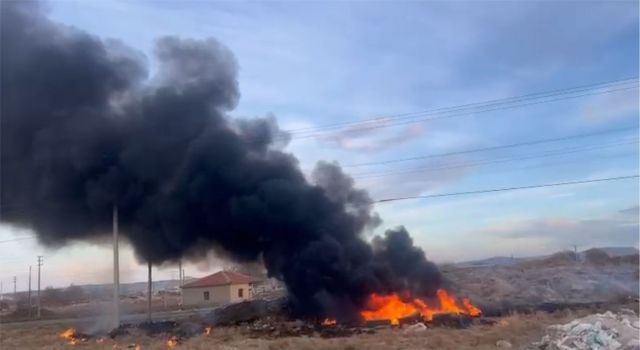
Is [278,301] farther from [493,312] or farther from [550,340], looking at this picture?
[550,340]

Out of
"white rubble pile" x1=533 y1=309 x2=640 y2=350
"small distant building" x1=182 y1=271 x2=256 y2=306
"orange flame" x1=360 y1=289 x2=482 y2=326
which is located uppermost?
"small distant building" x1=182 y1=271 x2=256 y2=306

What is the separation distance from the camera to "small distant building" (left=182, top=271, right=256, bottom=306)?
79.4 m

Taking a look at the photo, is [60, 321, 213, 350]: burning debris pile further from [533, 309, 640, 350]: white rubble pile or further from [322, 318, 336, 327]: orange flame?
[533, 309, 640, 350]: white rubble pile

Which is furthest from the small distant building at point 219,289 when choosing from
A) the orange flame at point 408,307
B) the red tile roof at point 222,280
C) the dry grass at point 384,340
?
the dry grass at point 384,340

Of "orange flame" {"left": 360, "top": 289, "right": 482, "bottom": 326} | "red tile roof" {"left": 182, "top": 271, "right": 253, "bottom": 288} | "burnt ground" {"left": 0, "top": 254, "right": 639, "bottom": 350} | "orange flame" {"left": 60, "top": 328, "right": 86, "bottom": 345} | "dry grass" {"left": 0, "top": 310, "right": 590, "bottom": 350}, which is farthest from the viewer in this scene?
"red tile roof" {"left": 182, "top": 271, "right": 253, "bottom": 288}

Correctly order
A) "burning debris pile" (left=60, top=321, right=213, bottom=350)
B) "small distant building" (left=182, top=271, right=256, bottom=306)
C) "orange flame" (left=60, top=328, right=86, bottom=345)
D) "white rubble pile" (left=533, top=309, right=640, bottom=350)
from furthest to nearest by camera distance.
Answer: "small distant building" (left=182, top=271, right=256, bottom=306) → "orange flame" (left=60, top=328, right=86, bottom=345) → "burning debris pile" (left=60, top=321, right=213, bottom=350) → "white rubble pile" (left=533, top=309, right=640, bottom=350)

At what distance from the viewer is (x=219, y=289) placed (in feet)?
264

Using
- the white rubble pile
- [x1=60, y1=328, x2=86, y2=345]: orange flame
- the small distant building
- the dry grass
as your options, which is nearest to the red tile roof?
the small distant building

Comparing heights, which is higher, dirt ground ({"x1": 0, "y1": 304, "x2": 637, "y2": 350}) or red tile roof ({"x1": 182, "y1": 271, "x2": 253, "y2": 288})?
red tile roof ({"x1": 182, "y1": 271, "x2": 253, "y2": 288})

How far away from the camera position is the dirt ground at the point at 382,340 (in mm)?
28141

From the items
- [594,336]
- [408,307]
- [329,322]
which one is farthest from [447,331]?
[408,307]

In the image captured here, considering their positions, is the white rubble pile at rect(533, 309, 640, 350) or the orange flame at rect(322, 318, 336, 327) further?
the orange flame at rect(322, 318, 336, 327)

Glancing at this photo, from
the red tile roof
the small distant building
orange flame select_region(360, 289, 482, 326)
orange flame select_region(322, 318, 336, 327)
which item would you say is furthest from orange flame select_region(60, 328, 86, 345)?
the red tile roof

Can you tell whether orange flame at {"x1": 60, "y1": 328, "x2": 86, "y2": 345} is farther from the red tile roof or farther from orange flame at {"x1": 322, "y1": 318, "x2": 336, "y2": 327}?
A: the red tile roof
